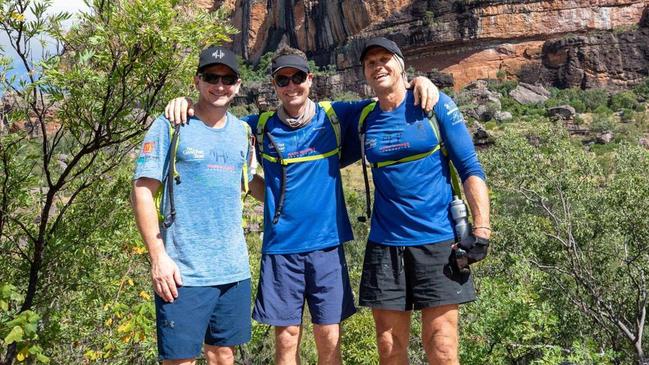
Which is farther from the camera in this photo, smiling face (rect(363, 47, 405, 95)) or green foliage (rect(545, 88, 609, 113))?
green foliage (rect(545, 88, 609, 113))

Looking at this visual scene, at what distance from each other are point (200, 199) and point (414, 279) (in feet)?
4.04

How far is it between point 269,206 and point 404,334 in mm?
1051

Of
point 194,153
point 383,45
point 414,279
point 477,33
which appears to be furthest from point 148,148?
point 477,33

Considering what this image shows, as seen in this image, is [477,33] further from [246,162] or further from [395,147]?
[246,162]

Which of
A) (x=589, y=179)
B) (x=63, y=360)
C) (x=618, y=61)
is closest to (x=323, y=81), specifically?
(x=618, y=61)

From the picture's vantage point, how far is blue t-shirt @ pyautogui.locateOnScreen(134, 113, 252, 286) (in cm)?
276

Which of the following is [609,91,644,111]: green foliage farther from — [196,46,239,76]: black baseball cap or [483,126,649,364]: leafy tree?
[196,46,239,76]: black baseball cap

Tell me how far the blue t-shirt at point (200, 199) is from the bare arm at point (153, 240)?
58 mm

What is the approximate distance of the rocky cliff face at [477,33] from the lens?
192 ft

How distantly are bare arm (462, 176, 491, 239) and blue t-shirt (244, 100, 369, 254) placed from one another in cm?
72

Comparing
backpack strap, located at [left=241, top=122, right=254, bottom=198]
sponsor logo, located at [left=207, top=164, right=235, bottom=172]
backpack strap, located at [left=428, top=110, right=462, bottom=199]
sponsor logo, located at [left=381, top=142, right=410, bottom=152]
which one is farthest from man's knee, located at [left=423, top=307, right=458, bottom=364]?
sponsor logo, located at [left=207, top=164, right=235, bottom=172]

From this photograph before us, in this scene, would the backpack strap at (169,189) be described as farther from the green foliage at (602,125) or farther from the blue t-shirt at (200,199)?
the green foliage at (602,125)

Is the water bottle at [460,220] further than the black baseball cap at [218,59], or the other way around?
the water bottle at [460,220]

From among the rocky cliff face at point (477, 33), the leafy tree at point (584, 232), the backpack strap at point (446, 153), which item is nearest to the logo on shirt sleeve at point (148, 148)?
the backpack strap at point (446, 153)
